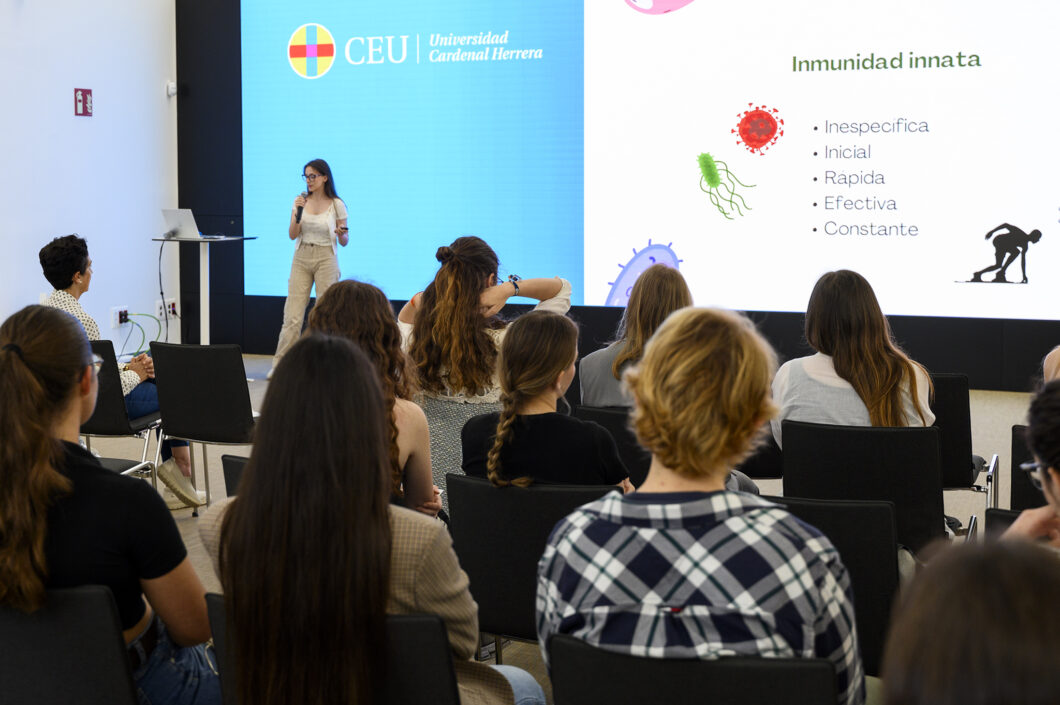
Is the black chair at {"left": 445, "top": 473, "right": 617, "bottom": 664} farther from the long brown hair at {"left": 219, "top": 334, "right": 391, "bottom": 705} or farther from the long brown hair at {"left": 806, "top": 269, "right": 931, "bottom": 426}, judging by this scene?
the long brown hair at {"left": 806, "top": 269, "right": 931, "bottom": 426}

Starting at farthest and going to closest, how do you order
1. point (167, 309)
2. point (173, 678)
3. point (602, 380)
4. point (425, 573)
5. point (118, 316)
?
point (167, 309) → point (118, 316) → point (602, 380) → point (173, 678) → point (425, 573)

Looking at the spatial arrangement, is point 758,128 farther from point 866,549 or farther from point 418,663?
point 418,663

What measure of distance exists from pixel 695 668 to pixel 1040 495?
6.63 ft

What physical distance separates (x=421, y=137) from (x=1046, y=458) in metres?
6.86

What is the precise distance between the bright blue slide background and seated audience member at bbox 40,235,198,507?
354 centimetres

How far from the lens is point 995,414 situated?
642cm

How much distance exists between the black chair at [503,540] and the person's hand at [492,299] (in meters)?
1.07

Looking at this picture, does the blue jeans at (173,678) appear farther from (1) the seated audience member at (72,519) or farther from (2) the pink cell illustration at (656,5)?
(2) the pink cell illustration at (656,5)

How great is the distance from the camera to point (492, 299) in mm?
3508

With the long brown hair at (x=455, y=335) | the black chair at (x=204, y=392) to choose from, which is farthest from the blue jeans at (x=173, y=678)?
the black chair at (x=204, y=392)

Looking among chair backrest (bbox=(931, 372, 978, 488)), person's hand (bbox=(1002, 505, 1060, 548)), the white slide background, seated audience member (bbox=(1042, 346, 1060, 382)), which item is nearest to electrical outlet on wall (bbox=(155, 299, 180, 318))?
the white slide background

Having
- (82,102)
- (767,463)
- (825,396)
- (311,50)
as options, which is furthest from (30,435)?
(311,50)

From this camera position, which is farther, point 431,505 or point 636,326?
point 636,326

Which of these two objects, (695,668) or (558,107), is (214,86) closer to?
(558,107)
